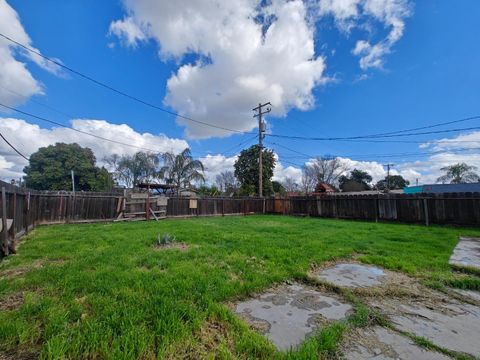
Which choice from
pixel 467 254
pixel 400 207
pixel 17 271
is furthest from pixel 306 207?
pixel 17 271

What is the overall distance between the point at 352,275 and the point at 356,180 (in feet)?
142

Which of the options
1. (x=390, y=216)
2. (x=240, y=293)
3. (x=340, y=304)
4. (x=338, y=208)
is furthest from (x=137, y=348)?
(x=338, y=208)

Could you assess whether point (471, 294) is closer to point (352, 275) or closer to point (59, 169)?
point (352, 275)

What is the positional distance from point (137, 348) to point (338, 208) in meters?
13.0

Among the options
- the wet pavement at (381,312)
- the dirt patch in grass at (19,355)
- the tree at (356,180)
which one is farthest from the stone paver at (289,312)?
the tree at (356,180)

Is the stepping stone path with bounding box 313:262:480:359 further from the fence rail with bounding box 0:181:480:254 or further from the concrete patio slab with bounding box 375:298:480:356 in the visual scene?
the fence rail with bounding box 0:181:480:254

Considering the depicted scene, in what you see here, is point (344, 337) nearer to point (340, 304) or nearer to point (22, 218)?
point (340, 304)

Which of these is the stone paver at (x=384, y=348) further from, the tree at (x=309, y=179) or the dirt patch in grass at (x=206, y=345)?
the tree at (x=309, y=179)

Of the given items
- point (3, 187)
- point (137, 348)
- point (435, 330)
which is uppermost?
point (3, 187)

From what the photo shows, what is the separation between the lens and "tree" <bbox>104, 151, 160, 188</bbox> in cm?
3269

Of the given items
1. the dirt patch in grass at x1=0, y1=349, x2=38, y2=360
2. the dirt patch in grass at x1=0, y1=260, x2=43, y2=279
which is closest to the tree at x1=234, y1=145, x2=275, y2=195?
the dirt patch in grass at x1=0, y1=260, x2=43, y2=279

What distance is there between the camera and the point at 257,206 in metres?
17.0

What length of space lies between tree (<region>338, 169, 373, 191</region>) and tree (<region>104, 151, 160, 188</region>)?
1226 inches

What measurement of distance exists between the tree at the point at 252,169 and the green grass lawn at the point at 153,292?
70.0 feet
